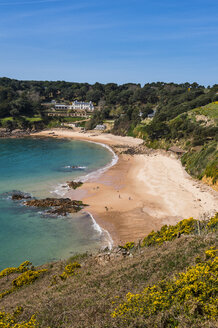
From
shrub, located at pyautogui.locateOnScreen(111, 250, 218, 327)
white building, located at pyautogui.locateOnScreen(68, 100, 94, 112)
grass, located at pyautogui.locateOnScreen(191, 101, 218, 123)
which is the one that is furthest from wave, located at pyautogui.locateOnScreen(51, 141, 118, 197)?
white building, located at pyautogui.locateOnScreen(68, 100, 94, 112)

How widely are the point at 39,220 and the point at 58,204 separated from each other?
166 inches

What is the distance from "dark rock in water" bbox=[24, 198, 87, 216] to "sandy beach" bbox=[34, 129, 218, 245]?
1.67 metres

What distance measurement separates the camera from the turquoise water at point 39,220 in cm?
2239

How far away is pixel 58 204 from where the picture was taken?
32.0 metres

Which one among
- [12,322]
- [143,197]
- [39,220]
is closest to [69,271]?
[12,322]

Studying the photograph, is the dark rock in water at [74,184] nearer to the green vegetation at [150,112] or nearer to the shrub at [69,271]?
the green vegetation at [150,112]

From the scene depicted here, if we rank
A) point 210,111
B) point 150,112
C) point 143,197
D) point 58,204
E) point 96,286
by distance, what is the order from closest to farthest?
point 96,286 → point 58,204 → point 143,197 → point 210,111 → point 150,112

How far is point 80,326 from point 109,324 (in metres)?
1.09

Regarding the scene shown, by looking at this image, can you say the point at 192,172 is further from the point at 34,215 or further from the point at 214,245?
the point at 214,245

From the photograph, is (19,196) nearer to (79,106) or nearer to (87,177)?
(87,177)

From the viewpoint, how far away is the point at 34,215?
29.4 m

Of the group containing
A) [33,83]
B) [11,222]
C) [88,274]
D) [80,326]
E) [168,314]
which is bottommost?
[11,222]

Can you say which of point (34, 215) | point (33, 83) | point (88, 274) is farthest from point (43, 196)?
point (33, 83)

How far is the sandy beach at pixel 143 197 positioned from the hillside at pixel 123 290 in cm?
901
